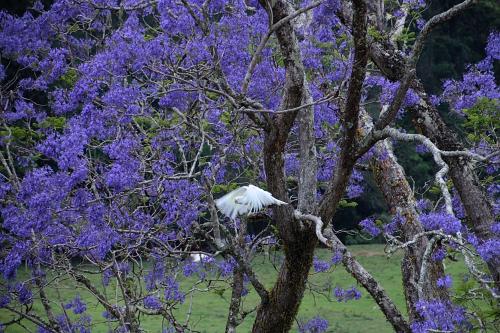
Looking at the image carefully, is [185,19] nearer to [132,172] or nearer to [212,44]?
[212,44]

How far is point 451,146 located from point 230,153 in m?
Answer: 2.28

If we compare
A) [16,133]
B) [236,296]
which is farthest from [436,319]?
[16,133]

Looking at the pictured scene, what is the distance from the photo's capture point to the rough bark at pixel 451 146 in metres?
6.51

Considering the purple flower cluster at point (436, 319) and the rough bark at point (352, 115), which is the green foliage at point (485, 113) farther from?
the purple flower cluster at point (436, 319)

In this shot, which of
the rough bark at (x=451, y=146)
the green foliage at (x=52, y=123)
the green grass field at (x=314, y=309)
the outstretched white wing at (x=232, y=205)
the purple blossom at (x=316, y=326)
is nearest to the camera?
the outstretched white wing at (x=232, y=205)

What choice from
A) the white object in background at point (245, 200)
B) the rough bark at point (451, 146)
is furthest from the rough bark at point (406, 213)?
the white object in background at point (245, 200)

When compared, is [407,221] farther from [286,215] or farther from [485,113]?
[286,215]

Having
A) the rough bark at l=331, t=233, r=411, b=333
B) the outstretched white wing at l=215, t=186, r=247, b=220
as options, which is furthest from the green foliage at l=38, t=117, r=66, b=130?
the outstretched white wing at l=215, t=186, r=247, b=220

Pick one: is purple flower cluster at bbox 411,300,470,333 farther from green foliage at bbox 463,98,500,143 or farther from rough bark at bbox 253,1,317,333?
green foliage at bbox 463,98,500,143

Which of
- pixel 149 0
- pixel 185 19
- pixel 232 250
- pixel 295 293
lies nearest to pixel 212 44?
pixel 185 19

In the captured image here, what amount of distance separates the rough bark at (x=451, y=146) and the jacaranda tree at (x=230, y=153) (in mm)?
12

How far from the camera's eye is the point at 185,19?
21.4 feet

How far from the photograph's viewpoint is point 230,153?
7910 millimetres

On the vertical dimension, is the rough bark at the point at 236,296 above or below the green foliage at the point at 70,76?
below
